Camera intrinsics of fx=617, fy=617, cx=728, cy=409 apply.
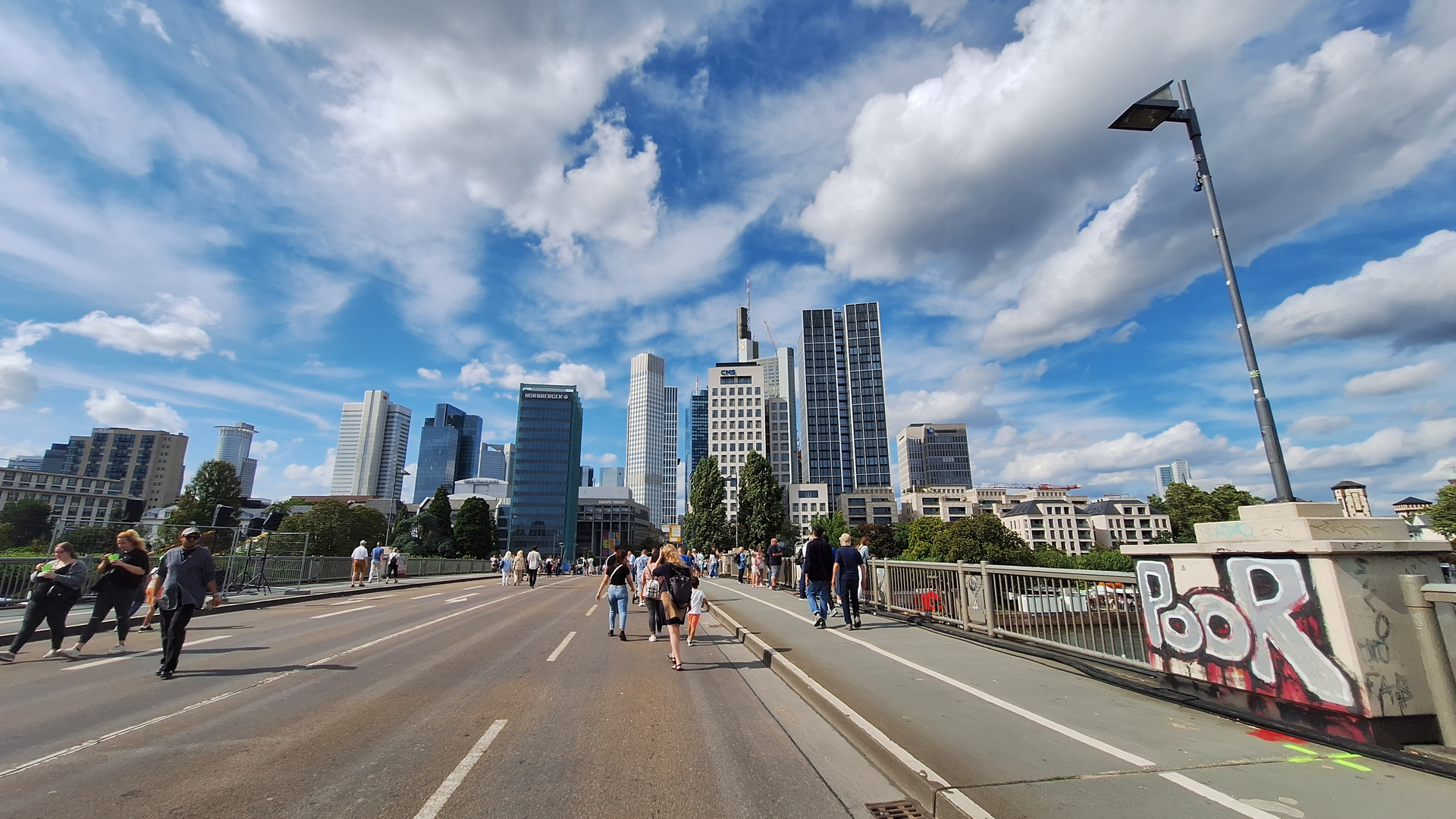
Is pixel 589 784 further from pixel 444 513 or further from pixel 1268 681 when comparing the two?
pixel 444 513

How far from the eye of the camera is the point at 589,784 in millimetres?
4289

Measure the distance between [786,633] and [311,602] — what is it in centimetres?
1568

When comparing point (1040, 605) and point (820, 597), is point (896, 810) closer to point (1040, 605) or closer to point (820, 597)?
point (1040, 605)

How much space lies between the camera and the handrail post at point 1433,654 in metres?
4.39

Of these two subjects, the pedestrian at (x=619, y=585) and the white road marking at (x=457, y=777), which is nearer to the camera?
the white road marking at (x=457, y=777)

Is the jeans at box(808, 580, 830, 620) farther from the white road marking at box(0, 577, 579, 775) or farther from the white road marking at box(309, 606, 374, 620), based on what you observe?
the white road marking at box(309, 606, 374, 620)

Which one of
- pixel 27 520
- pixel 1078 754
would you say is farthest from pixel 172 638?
pixel 27 520

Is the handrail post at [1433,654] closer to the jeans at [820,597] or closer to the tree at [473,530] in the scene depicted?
the jeans at [820,597]

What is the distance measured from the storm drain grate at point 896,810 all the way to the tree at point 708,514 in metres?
65.2

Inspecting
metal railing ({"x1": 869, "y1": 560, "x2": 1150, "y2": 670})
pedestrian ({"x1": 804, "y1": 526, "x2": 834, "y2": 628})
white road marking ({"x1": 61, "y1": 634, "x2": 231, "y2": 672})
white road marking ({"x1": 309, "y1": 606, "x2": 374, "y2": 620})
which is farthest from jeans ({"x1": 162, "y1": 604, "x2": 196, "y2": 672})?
metal railing ({"x1": 869, "y1": 560, "x2": 1150, "y2": 670})

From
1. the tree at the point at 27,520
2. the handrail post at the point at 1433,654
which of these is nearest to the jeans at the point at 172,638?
the handrail post at the point at 1433,654

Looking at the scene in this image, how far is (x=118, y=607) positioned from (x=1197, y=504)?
3590 inches

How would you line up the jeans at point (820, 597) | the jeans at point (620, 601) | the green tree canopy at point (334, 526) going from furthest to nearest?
the green tree canopy at point (334, 526), the jeans at point (820, 597), the jeans at point (620, 601)

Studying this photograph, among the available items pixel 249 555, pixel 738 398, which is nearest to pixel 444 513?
pixel 738 398
